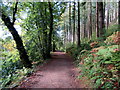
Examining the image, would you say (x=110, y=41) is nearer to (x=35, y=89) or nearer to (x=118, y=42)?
(x=118, y=42)

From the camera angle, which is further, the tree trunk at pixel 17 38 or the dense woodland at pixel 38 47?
the tree trunk at pixel 17 38

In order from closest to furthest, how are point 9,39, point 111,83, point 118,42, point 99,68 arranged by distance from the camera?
point 111,83
point 99,68
point 118,42
point 9,39

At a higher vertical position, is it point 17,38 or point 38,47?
point 17,38

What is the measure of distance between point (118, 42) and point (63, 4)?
11.3m

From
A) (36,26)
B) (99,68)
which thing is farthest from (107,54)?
(36,26)

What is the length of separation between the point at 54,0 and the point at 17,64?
9512 millimetres

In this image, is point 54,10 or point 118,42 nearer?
point 118,42

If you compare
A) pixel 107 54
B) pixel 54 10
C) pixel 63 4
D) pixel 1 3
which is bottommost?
pixel 107 54

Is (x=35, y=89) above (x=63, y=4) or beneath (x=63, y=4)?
beneath

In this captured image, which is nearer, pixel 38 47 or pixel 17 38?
pixel 17 38

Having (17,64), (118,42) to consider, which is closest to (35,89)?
(118,42)

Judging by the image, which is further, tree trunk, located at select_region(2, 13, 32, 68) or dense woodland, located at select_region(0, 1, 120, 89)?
tree trunk, located at select_region(2, 13, 32, 68)

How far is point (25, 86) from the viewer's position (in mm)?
4535

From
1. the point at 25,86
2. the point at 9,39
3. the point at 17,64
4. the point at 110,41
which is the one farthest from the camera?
the point at 17,64
